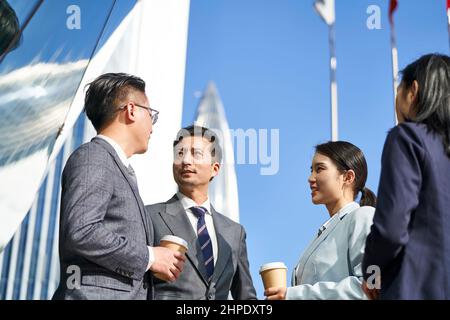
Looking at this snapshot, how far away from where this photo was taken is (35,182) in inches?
215

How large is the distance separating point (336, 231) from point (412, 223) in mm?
763

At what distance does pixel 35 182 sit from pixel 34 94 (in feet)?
2.39

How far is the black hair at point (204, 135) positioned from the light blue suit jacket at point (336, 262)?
600mm

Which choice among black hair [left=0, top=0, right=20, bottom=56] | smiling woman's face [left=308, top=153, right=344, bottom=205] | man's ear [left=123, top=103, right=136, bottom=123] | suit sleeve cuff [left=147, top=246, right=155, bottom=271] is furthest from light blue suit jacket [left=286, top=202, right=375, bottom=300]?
black hair [left=0, top=0, right=20, bottom=56]

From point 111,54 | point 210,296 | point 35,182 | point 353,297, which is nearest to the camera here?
point 353,297

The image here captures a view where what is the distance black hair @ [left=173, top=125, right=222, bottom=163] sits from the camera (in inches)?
117

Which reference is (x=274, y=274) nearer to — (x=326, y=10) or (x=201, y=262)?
(x=201, y=262)

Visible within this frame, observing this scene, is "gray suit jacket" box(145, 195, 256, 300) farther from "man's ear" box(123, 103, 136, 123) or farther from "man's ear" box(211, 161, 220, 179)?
"man's ear" box(123, 103, 136, 123)

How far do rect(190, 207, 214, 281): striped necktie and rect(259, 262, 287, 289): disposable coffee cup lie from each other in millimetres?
279

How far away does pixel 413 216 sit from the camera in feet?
6.08
